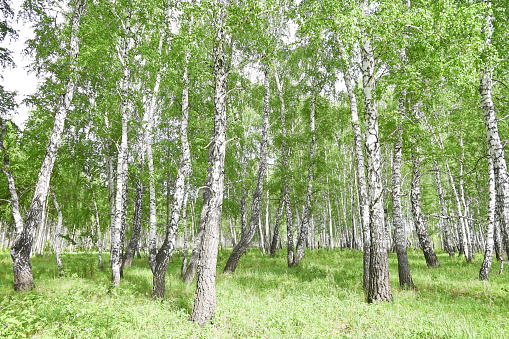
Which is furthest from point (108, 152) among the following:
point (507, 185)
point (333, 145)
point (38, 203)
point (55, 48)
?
point (333, 145)

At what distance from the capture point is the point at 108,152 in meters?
15.5

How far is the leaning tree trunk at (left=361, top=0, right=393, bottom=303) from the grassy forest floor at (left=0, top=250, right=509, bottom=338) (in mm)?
487

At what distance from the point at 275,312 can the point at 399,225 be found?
5.76 metres

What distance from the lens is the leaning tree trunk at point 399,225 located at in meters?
8.86

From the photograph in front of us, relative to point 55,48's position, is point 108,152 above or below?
below

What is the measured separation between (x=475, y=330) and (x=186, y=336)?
568 centimetres

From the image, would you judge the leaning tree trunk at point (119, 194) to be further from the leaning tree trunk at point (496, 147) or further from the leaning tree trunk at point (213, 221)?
the leaning tree trunk at point (496, 147)

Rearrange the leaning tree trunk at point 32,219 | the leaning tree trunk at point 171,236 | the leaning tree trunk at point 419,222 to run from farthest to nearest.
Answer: the leaning tree trunk at point 419,222, the leaning tree trunk at point 32,219, the leaning tree trunk at point 171,236

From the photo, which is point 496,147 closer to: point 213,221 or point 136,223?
point 213,221

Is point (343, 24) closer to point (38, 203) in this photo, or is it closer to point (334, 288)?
point (334, 288)

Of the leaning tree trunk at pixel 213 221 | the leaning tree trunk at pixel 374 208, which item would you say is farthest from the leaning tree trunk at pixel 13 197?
the leaning tree trunk at pixel 374 208

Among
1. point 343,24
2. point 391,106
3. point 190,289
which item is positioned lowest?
point 190,289

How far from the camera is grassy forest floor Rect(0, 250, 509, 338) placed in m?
5.27

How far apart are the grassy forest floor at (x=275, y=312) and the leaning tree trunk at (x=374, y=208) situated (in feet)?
1.60
